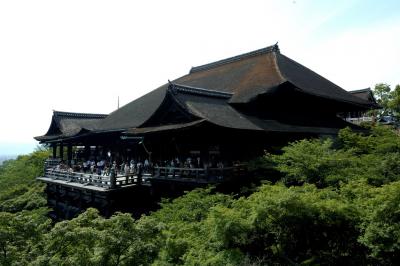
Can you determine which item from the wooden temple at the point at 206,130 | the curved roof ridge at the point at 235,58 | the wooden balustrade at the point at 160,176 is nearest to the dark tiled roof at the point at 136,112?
the wooden temple at the point at 206,130

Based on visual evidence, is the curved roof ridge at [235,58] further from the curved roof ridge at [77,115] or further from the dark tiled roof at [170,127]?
the dark tiled roof at [170,127]

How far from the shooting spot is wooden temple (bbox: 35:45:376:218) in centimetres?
1739

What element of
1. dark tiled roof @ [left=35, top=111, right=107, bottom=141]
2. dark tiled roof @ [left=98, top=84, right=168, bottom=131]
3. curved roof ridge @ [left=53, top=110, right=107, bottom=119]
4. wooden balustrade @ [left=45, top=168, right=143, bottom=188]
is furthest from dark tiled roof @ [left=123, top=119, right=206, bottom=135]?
curved roof ridge @ [left=53, top=110, right=107, bottom=119]

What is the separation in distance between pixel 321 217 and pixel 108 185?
12754 mm

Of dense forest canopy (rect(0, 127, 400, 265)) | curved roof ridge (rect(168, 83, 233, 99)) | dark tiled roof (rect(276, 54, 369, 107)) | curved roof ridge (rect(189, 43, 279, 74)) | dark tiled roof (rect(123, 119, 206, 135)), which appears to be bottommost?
dense forest canopy (rect(0, 127, 400, 265))

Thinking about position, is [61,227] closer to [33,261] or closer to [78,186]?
[33,261]

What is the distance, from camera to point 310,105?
24422 millimetres

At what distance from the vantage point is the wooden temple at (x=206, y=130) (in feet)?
57.1

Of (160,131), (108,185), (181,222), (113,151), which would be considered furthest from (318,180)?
(113,151)

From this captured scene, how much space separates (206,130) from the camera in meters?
17.0

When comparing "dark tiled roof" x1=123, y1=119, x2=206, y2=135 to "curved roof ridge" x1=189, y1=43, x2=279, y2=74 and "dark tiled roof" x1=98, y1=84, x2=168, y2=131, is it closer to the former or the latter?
"dark tiled roof" x1=98, y1=84, x2=168, y2=131

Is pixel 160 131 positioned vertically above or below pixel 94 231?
above

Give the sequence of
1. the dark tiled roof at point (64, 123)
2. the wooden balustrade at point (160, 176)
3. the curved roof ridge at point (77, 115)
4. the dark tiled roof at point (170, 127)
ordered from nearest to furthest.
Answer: the dark tiled roof at point (170, 127)
the wooden balustrade at point (160, 176)
the dark tiled roof at point (64, 123)
the curved roof ridge at point (77, 115)

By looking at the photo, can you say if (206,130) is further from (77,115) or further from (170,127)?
(77,115)
